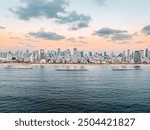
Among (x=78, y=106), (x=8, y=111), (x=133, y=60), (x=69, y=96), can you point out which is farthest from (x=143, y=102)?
(x=133, y=60)

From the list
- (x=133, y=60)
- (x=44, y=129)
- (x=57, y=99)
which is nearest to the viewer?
(x=44, y=129)

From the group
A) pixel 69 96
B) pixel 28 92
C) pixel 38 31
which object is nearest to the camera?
pixel 69 96

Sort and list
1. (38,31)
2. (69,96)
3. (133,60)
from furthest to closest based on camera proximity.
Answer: (133,60), (38,31), (69,96)

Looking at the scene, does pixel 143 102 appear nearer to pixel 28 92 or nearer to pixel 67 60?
pixel 28 92

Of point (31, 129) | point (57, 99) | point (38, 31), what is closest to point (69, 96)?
point (57, 99)

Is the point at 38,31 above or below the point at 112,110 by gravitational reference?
above

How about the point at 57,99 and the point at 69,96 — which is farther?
the point at 69,96

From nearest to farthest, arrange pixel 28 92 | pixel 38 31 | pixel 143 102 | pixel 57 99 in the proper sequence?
1. pixel 143 102
2. pixel 57 99
3. pixel 28 92
4. pixel 38 31

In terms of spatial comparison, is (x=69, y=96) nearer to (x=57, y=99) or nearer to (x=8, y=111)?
(x=57, y=99)

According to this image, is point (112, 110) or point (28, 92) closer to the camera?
point (112, 110)
